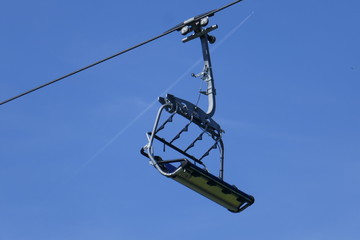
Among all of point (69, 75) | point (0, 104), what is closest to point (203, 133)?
point (69, 75)

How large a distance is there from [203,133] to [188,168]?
5.79ft

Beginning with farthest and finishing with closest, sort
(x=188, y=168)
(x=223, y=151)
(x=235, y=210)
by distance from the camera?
1. (x=223, y=151)
2. (x=235, y=210)
3. (x=188, y=168)

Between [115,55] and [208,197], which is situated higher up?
[115,55]

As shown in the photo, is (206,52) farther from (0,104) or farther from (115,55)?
(0,104)

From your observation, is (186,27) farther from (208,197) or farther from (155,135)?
(208,197)

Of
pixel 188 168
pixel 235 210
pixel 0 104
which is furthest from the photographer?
pixel 0 104

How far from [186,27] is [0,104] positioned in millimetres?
4179

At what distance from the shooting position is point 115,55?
15.4 metres

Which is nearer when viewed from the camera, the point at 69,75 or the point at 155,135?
the point at 155,135

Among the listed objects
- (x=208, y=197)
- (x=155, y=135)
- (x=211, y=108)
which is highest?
(x=211, y=108)

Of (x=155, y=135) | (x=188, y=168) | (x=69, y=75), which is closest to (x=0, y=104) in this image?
→ (x=69, y=75)

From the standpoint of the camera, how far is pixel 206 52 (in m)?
15.5

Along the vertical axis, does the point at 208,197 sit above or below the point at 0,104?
below

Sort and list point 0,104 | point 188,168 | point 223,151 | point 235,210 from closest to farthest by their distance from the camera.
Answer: point 188,168 < point 235,210 < point 223,151 < point 0,104
